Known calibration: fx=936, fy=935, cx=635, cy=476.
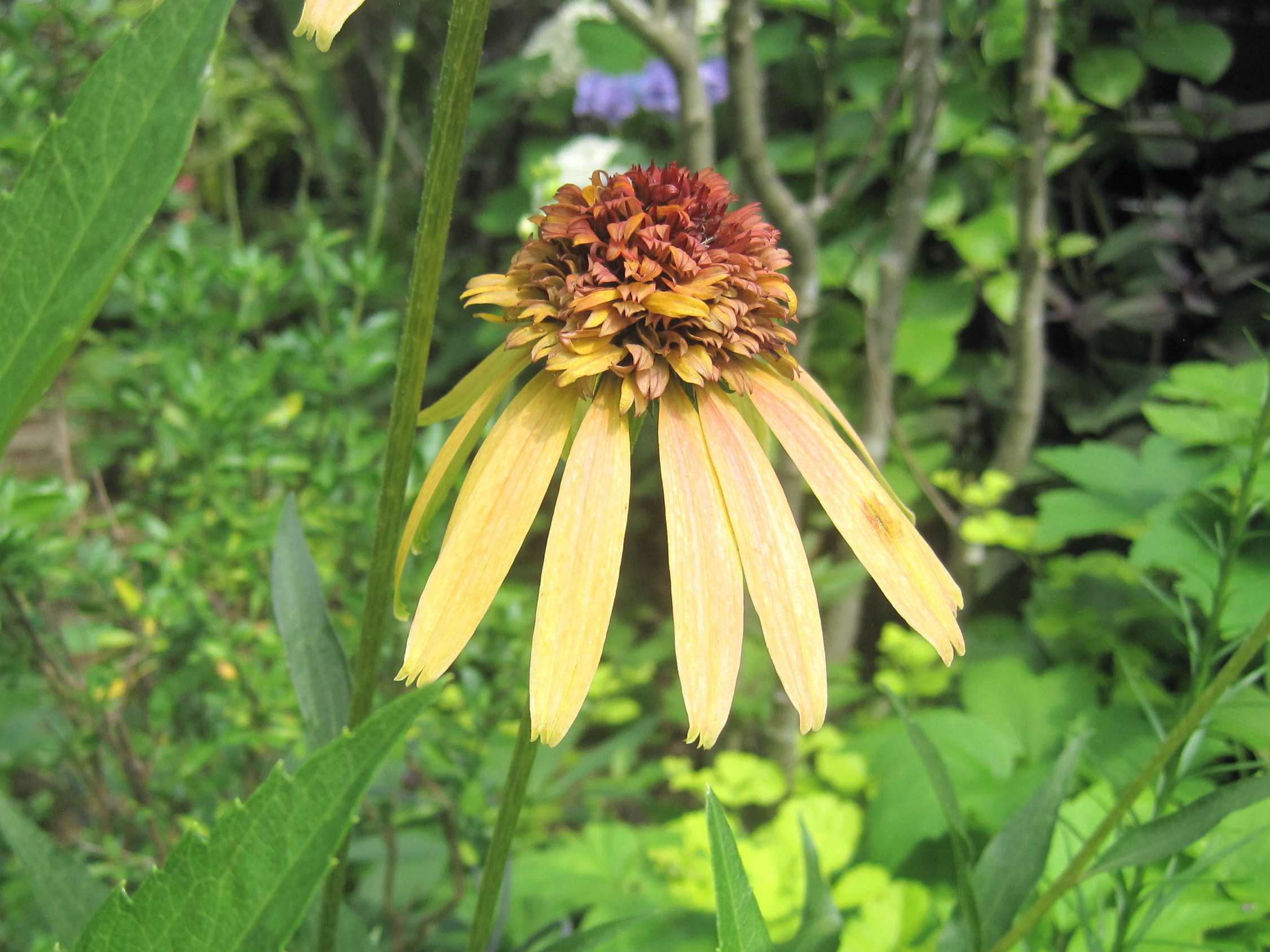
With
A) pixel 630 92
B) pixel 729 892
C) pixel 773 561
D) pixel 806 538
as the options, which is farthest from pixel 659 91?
pixel 729 892

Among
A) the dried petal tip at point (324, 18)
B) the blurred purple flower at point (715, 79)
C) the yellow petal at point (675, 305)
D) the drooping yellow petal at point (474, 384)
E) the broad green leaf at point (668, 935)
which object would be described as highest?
the blurred purple flower at point (715, 79)

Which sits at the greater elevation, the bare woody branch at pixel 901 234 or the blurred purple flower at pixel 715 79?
the blurred purple flower at pixel 715 79

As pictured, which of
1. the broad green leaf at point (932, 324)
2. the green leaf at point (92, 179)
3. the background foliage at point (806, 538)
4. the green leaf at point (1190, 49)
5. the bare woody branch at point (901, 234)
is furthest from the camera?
the broad green leaf at point (932, 324)

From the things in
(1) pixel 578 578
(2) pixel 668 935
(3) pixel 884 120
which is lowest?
(2) pixel 668 935

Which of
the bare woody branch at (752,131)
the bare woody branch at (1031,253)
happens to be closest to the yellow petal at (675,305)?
the bare woody branch at (752,131)

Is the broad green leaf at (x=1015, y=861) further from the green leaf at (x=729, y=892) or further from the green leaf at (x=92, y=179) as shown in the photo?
the green leaf at (x=92, y=179)

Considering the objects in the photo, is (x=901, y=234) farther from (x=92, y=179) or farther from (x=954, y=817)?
(x=92, y=179)
